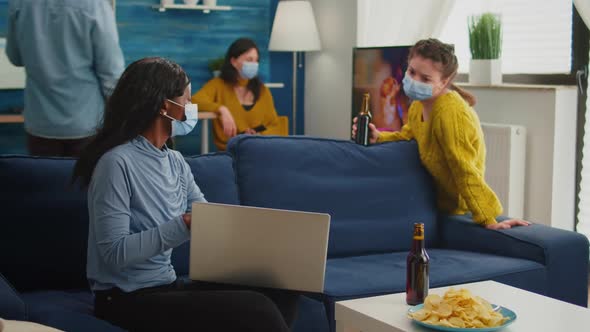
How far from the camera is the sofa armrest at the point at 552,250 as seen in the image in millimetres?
3092

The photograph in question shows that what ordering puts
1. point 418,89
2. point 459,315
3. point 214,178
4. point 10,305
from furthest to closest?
point 418,89, point 214,178, point 10,305, point 459,315

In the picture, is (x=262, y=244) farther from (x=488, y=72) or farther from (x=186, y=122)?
(x=488, y=72)

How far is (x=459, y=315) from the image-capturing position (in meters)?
2.02

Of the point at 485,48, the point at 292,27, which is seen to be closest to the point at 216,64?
the point at 292,27

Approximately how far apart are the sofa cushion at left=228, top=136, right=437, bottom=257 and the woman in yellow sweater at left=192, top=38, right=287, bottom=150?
2.00 m

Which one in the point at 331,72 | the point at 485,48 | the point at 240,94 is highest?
the point at 485,48

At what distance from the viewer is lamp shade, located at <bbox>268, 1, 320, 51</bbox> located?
5.83 metres

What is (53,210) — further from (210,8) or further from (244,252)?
(210,8)

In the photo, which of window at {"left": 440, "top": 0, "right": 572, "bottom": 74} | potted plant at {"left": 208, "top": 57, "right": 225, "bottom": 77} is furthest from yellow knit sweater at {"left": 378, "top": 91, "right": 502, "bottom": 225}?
potted plant at {"left": 208, "top": 57, "right": 225, "bottom": 77}

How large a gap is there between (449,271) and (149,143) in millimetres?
1169

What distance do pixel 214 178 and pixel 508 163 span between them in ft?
6.92

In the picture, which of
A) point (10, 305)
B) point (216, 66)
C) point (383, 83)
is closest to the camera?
point (10, 305)

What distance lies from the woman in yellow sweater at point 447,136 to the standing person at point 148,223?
4.23 feet

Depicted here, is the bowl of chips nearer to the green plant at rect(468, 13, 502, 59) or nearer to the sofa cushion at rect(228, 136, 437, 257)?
the sofa cushion at rect(228, 136, 437, 257)
